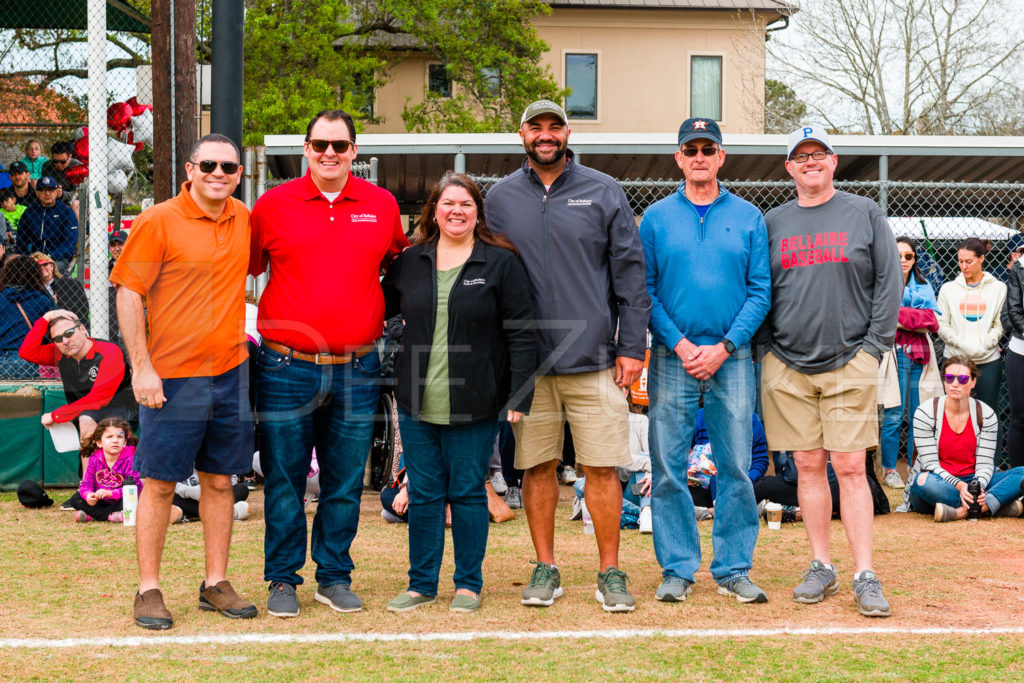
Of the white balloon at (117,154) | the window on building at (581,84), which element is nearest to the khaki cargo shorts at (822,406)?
the white balloon at (117,154)

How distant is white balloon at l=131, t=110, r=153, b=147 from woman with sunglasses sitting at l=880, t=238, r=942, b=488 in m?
7.36

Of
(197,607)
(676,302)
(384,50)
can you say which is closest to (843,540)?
(676,302)

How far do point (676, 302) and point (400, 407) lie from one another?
142cm

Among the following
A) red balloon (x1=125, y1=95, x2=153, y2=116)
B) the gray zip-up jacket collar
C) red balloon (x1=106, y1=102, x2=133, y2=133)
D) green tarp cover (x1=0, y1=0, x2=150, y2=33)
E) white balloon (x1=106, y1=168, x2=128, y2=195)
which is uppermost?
green tarp cover (x1=0, y1=0, x2=150, y2=33)

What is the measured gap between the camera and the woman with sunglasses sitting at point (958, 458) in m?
7.50

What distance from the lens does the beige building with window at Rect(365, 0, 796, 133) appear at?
92.6 ft

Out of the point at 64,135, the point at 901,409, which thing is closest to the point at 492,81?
the point at 64,135

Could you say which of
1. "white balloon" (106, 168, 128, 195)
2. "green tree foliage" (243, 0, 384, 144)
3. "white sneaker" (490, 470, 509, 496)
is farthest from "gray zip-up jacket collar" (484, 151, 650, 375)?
"green tree foliage" (243, 0, 384, 144)

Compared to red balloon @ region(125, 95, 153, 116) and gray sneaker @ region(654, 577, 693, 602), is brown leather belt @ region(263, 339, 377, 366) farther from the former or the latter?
red balloon @ region(125, 95, 153, 116)

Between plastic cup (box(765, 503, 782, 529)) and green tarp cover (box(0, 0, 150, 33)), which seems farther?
green tarp cover (box(0, 0, 150, 33))

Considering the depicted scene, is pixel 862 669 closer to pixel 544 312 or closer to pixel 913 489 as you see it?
pixel 544 312

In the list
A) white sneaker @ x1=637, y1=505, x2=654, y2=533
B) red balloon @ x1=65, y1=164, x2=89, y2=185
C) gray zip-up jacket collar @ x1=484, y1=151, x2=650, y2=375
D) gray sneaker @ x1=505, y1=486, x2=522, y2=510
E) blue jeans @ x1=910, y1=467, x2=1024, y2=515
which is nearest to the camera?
gray zip-up jacket collar @ x1=484, y1=151, x2=650, y2=375

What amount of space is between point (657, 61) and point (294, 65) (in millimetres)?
10203

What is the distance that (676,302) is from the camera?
5191 mm
